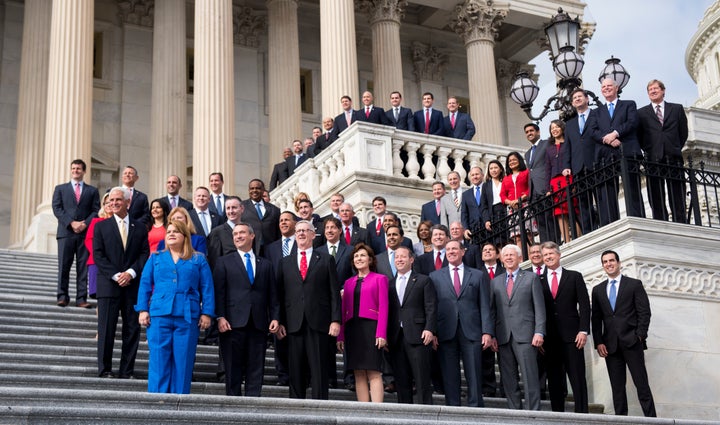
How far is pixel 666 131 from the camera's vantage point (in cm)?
1370

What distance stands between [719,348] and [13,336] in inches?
328

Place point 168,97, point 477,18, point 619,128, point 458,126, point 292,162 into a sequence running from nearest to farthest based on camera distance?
point 619,128 → point 458,126 → point 292,162 → point 168,97 → point 477,18

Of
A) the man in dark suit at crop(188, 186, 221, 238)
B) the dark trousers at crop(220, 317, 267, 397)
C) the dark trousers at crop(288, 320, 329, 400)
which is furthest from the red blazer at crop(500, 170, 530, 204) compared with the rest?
the dark trousers at crop(220, 317, 267, 397)

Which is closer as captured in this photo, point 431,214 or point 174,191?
point 174,191

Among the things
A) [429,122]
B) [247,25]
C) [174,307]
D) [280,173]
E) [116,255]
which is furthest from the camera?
[247,25]

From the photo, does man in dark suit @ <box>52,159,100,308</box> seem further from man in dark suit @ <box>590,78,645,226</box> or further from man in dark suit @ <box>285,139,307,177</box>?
man in dark suit @ <box>285,139,307,177</box>

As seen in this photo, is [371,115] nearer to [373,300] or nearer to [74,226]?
[74,226]

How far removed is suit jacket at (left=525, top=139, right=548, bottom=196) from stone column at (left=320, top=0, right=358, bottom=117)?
10.4 metres

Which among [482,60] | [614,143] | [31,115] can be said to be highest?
[482,60]

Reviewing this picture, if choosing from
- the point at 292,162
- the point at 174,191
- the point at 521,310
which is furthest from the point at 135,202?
the point at 292,162

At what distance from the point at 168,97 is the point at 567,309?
18.6 meters

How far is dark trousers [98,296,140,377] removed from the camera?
34.9 ft

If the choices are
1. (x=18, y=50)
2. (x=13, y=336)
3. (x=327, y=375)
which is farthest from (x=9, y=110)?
(x=327, y=375)

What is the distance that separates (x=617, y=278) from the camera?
11828mm
